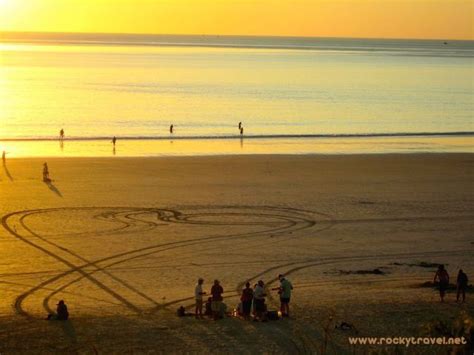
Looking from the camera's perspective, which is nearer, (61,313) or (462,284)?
(61,313)

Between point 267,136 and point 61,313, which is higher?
point 267,136

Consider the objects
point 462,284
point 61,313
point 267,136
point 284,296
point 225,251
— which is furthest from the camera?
point 267,136

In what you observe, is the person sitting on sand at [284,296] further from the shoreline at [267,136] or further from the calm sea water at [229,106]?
the shoreline at [267,136]

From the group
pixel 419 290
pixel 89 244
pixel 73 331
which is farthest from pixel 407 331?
pixel 89 244

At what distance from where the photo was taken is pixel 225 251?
26531 millimetres

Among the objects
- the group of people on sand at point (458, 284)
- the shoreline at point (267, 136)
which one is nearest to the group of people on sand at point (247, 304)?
the group of people on sand at point (458, 284)

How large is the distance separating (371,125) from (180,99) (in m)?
28.3

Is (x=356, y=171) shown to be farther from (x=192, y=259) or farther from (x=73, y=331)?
(x=73, y=331)

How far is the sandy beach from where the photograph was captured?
1814 centimetres

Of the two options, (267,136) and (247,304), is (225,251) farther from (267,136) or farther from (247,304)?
(267,136)

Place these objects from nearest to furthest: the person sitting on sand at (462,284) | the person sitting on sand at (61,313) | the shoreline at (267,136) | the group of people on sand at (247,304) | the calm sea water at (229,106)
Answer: the person sitting on sand at (61,313), the group of people on sand at (247,304), the person sitting on sand at (462,284), the shoreline at (267,136), the calm sea water at (229,106)

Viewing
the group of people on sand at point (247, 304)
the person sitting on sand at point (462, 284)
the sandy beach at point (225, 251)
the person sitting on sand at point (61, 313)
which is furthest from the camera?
the person sitting on sand at point (462, 284)

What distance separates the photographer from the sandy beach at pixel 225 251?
18.1 metres

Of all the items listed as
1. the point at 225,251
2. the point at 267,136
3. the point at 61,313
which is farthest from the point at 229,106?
the point at 61,313
